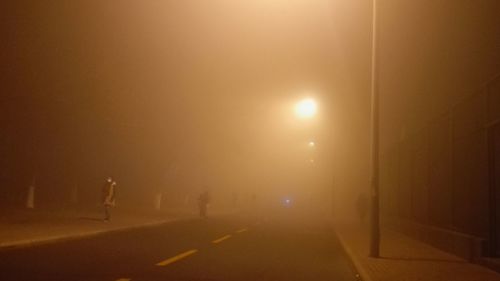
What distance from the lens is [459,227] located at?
18969mm

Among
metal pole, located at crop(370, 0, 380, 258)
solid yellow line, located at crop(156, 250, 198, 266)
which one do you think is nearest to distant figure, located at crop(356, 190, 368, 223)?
metal pole, located at crop(370, 0, 380, 258)

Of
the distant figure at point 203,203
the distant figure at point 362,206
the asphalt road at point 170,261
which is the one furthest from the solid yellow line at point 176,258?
the distant figure at point 362,206

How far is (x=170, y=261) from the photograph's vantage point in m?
14.2

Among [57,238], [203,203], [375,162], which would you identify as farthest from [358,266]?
[203,203]

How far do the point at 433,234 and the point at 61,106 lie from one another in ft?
85.2

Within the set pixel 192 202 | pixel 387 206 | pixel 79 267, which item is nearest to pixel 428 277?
pixel 79 267

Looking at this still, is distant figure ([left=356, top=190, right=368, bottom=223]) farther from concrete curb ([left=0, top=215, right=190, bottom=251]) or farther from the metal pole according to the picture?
the metal pole

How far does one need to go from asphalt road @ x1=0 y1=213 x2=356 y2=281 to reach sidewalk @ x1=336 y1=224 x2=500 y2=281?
0.47 metres

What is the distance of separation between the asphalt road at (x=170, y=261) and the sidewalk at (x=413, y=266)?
0.47m

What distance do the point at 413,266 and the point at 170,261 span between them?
5716mm

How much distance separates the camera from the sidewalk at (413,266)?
1312 centimetres

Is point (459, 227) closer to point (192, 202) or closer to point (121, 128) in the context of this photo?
point (121, 128)

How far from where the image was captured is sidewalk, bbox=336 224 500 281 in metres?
13.1

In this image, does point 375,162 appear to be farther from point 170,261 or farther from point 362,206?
point 362,206
